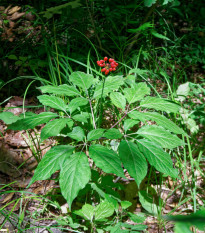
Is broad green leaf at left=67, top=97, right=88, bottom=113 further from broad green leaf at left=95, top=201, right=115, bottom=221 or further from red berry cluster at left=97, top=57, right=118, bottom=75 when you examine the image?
broad green leaf at left=95, top=201, right=115, bottom=221

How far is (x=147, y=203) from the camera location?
4.76 feet

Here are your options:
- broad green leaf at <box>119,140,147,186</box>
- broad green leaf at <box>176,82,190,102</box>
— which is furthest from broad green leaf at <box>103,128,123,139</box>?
broad green leaf at <box>176,82,190,102</box>

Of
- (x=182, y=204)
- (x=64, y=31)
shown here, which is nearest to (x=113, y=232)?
(x=182, y=204)

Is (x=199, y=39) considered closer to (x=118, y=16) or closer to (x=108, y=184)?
(x=118, y=16)

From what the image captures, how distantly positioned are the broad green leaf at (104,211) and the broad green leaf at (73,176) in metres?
0.40

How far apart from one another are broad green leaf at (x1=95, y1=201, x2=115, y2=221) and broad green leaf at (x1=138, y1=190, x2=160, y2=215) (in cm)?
34

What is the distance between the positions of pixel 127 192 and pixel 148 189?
16cm

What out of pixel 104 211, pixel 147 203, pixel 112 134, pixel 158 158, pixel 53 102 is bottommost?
pixel 147 203

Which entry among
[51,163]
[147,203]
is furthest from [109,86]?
[147,203]

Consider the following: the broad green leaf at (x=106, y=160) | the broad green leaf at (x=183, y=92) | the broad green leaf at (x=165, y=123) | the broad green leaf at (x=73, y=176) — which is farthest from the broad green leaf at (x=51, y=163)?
the broad green leaf at (x=183, y=92)

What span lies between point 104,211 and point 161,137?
0.52 meters

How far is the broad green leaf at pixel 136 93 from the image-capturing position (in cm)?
125

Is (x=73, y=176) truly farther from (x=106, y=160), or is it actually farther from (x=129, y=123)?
(x=129, y=123)

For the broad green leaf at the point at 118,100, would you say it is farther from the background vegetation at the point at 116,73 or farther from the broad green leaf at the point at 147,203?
the broad green leaf at the point at 147,203
